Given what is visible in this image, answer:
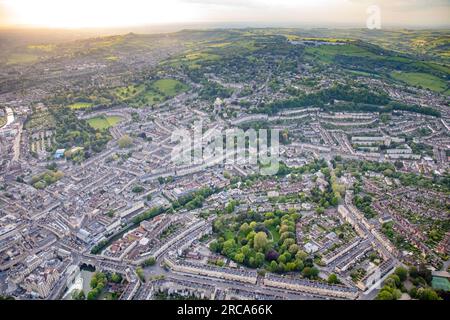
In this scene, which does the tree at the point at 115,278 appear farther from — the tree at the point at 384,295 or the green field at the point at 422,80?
the green field at the point at 422,80

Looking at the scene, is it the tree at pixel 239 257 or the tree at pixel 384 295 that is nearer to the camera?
the tree at pixel 384 295

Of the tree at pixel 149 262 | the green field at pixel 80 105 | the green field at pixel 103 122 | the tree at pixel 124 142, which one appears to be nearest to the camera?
the tree at pixel 149 262

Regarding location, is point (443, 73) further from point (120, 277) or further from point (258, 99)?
point (120, 277)

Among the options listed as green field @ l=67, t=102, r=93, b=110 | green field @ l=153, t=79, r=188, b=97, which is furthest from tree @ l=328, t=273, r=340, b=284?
green field @ l=67, t=102, r=93, b=110

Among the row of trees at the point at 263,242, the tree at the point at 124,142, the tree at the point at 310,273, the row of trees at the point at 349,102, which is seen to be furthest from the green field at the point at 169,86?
the tree at the point at 310,273

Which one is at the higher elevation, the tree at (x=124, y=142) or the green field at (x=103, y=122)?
the green field at (x=103, y=122)

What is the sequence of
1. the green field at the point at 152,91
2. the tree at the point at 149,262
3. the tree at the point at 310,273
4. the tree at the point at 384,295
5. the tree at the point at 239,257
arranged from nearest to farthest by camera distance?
1. the tree at the point at 384,295
2. the tree at the point at 310,273
3. the tree at the point at 239,257
4. the tree at the point at 149,262
5. the green field at the point at 152,91
